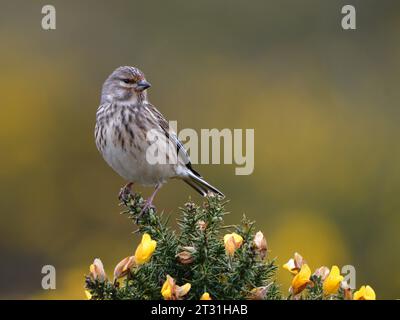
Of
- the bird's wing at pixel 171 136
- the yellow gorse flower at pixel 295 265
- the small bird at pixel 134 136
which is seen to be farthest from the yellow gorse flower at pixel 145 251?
the bird's wing at pixel 171 136

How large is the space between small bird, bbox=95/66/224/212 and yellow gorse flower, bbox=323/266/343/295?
8.22 ft

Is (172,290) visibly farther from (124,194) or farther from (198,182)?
(198,182)

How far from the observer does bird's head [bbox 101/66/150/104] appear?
549 centimetres

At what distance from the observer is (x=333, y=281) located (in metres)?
2.82

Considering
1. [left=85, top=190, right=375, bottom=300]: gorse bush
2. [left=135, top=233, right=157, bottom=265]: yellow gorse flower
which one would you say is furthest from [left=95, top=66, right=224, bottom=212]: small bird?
[left=135, top=233, right=157, bottom=265]: yellow gorse flower

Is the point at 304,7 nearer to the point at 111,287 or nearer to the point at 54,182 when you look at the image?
the point at 54,182

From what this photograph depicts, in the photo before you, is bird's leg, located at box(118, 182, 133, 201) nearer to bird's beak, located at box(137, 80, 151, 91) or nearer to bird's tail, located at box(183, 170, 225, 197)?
bird's tail, located at box(183, 170, 225, 197)

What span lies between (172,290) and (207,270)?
23 cm

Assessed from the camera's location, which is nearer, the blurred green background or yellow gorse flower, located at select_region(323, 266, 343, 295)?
yellow gorse flower, located at select_region(323, 266, 343, 295)

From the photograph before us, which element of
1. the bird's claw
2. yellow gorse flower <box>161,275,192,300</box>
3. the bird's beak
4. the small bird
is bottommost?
yellow gorse flower <box>161,275,192,300</box>

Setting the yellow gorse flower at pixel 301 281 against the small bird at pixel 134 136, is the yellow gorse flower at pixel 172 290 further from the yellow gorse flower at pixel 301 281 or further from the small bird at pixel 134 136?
the small bird at pixel 134 136

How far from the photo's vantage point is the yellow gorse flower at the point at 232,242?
2904 mm

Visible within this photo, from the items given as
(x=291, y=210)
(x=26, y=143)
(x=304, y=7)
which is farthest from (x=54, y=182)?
(x=304, y=7)

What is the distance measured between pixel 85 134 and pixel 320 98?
9.53 ft
